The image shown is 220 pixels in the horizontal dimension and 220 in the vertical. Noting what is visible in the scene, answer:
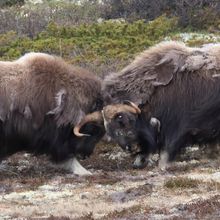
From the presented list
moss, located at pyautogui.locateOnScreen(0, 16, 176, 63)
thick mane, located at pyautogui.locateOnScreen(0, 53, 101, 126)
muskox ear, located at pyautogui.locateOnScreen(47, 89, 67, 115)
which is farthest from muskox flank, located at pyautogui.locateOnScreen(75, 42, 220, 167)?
moss, located at pyautogui.locateOnScreen(0, 16, 176, 63)

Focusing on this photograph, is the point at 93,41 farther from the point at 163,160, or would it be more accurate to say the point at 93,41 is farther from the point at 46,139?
the point at 46,139

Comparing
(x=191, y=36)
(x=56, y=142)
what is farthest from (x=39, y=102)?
(x=191, y=36)

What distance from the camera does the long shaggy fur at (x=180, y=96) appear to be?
7.25m

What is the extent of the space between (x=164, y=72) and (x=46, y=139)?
1333 millimetres

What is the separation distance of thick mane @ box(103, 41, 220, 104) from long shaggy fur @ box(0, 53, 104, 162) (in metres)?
0.27

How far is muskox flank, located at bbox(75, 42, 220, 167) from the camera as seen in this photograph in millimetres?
7219

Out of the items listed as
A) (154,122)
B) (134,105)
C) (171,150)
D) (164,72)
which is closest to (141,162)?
(171,150)

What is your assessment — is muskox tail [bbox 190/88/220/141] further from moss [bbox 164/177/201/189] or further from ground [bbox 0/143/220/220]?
moss [bbox 164/177/201/189]

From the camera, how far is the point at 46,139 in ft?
23.4

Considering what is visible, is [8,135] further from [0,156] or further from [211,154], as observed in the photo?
[211,154]

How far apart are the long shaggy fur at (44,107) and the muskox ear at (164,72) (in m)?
0.62

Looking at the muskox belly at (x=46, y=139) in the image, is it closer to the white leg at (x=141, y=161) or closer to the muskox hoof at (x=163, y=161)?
the white leg at (x=141, y=161)

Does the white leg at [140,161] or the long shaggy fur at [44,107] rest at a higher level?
the long shaggy fur at [44,107]

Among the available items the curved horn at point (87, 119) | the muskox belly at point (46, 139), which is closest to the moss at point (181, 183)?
the curved horn at point (87, 119)
